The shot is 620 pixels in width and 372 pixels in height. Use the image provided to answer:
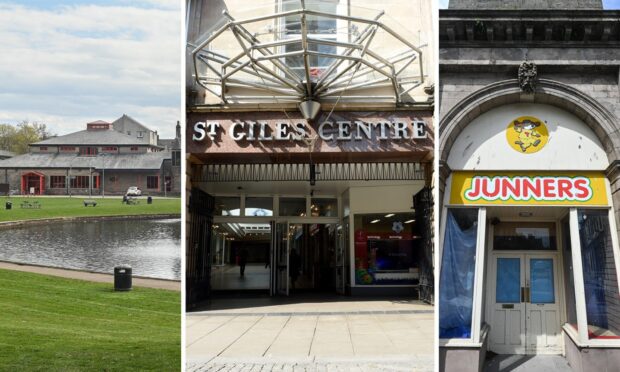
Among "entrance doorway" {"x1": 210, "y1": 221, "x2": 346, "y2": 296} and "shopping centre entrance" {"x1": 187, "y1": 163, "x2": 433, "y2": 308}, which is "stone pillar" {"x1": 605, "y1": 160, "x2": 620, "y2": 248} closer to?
"shopping centre entrance" {"x1": 187, "y1": 163, "x2": 433, "y2": 308}

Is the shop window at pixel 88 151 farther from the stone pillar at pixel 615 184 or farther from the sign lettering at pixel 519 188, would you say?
the stone pillar at pixel 615 184

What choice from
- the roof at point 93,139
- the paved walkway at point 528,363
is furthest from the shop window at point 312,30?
the paved walkway at point 528,363

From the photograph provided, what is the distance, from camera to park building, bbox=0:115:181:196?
4.47 meters

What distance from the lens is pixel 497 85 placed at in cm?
527

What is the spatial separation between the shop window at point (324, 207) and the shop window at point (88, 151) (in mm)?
3554

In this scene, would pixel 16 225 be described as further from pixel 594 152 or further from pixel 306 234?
pixel 594 152

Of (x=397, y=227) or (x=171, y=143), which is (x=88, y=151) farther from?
(x=397, y=227)

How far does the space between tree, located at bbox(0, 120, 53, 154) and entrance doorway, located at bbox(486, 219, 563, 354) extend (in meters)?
3.94

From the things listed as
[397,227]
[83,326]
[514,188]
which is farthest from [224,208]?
[397,227]

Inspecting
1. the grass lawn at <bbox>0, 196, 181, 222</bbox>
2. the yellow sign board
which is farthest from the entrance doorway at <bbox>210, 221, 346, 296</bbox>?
the yellow sign board

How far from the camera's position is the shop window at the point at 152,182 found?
172 inches

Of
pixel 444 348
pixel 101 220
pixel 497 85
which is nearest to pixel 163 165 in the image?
pixel 101 220

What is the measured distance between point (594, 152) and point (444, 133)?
1.32m

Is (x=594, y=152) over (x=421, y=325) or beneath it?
over
